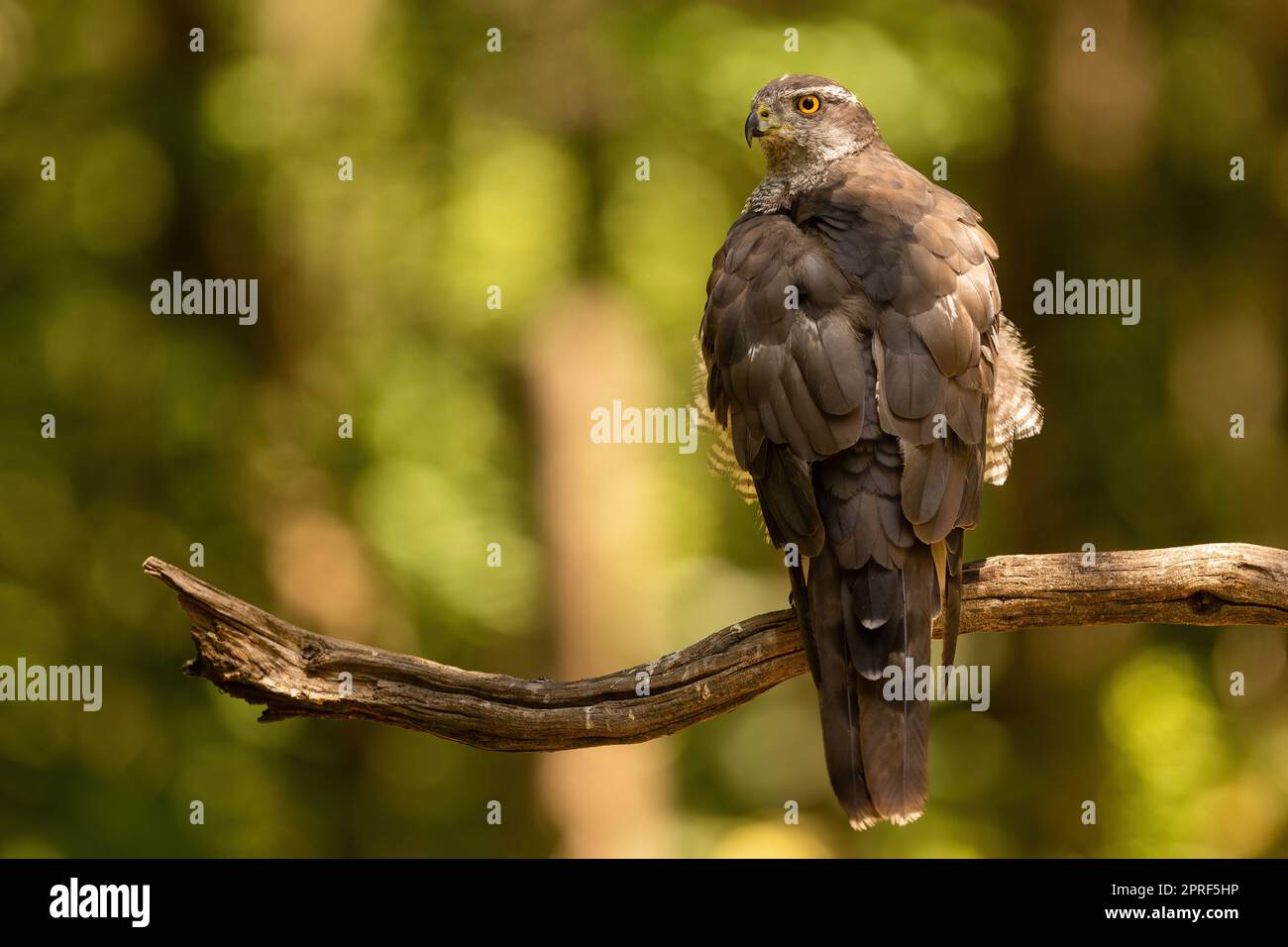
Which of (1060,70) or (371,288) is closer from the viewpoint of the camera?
(1060,70)

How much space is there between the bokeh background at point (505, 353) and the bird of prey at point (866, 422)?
4.02 meters

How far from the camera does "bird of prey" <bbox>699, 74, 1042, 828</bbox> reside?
12.1ft

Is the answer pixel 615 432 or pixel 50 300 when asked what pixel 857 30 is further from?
pixel 50 300

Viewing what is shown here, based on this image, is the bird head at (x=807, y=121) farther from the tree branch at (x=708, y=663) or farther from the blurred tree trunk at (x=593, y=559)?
the blurred tree trunk at (x=593, y=559)

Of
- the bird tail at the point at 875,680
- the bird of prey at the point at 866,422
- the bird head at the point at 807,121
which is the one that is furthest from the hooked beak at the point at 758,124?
the bird tail at the point at 875,680

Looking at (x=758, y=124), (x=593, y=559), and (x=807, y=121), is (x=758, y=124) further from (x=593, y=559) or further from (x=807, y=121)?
(x=593, y=559)

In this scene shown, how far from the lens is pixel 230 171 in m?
8.54

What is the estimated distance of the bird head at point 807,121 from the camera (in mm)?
4785

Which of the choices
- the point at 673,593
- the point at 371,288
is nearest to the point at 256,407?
the point at 371,288

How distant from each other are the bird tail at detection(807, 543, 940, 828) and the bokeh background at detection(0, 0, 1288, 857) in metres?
4.51

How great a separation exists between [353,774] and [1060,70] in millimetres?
7368

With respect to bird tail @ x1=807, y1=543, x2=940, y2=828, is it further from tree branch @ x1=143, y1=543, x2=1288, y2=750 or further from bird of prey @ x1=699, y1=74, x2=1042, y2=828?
tree branch @ x1=143, y1=543, x2=1288, y2=750

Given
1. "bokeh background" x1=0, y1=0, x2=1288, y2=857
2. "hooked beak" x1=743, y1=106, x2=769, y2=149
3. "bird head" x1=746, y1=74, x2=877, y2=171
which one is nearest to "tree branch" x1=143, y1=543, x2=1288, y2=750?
"bird head" x1=746, y1=74, x2=877, y2=171

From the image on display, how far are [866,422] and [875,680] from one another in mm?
806
